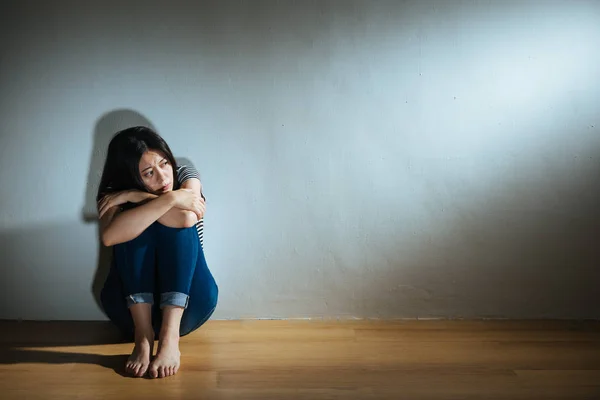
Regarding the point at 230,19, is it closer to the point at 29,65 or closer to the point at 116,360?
the point at 29,65

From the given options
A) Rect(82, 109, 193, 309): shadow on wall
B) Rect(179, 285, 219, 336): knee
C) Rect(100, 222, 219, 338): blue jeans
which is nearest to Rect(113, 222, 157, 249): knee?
Rect(100, 222, 219, 338): blue jeans

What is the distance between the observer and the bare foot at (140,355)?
209 centimetres

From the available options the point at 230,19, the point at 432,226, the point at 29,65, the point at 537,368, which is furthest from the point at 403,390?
the point at 29,65

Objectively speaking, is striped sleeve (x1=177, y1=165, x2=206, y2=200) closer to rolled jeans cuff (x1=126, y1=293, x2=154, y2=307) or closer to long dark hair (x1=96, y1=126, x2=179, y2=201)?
long dark hair (x1=96, y1=126, x2=179, y2=201)

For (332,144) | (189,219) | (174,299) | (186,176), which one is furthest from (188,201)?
(332,144)

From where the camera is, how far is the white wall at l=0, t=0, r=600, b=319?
95.7 inches

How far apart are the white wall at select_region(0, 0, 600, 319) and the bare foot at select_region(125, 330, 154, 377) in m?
0.45

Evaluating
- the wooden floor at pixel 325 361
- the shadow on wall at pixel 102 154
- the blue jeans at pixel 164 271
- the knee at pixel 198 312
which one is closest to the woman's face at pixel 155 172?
the blue jeans at pixel 164 271

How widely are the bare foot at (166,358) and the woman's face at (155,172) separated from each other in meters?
0.46

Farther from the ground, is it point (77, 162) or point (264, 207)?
point (77, 162)

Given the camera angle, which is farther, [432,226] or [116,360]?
[432,226]

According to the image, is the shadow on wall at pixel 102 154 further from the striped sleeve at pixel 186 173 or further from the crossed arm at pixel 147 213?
the crossed arm at pixel 147 213

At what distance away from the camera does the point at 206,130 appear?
8.14ft

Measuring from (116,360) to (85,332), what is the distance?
0.31 metres
